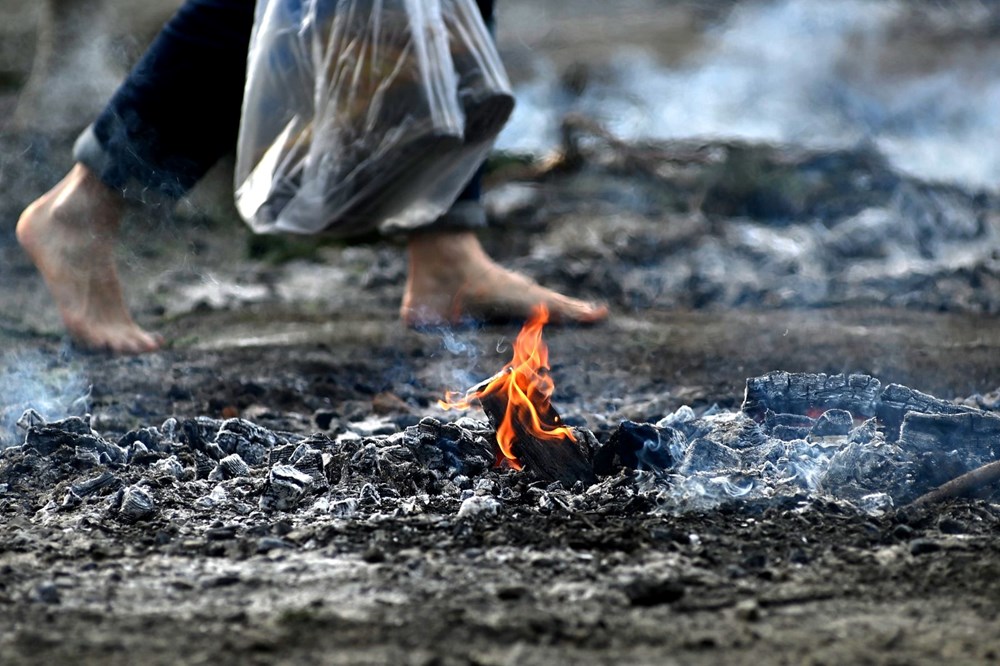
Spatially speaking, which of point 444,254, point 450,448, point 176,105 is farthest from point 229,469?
point 444,254

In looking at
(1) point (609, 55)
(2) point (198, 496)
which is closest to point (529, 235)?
(2) point (198, 496)

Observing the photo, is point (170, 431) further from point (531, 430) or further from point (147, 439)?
point (531, 430)

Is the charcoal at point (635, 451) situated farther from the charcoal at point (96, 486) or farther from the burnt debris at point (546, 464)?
the charcoal at point (96, 486)

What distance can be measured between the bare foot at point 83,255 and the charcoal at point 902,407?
7.17 feet

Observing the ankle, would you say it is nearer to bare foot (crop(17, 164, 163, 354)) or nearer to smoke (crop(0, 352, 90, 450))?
bare foot (crop(17, 164, 163, 354))

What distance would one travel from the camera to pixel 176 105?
3598 mm

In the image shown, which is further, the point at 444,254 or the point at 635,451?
the point at 444,254

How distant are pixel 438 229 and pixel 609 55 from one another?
21.6 feet

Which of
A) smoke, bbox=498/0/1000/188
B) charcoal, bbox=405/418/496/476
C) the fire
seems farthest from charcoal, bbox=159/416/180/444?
smoke, bbox=498/0/1000/188

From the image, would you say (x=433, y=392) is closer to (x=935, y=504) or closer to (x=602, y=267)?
(x=935, y=504)

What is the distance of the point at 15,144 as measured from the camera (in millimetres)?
5871

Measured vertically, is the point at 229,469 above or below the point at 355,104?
below

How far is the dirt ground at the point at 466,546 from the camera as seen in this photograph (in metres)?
1.70

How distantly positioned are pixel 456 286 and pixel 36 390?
1.35m
